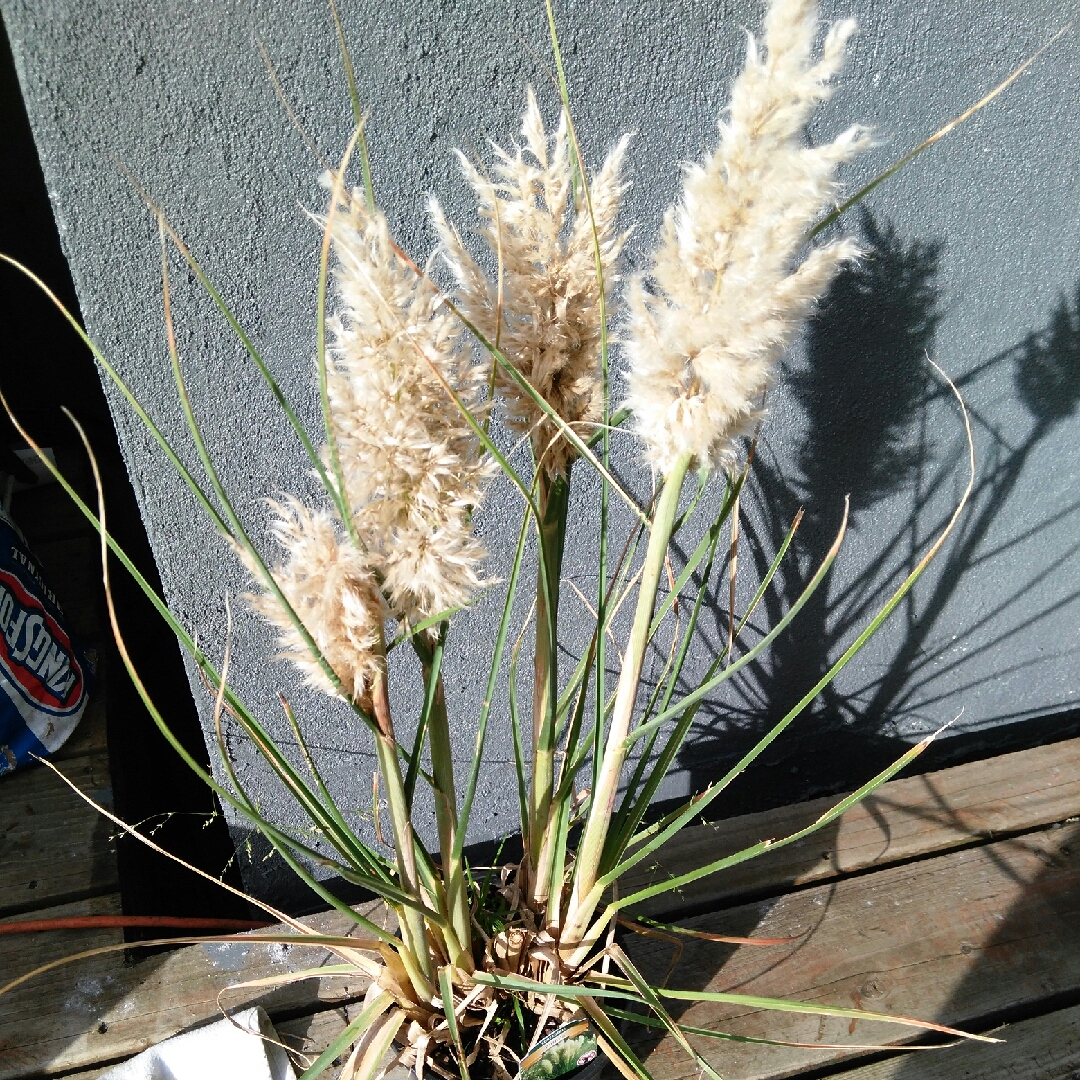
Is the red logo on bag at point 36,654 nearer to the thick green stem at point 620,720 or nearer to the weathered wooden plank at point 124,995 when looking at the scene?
the weathered wooden plank at point 124,995

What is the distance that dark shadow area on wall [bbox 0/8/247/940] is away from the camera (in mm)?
1334

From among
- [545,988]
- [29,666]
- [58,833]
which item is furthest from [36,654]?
[545,988]

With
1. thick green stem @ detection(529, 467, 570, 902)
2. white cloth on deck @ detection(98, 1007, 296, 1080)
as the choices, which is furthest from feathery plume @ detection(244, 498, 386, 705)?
white cloth on deck @ detection(98, 1007, 296, 1080)

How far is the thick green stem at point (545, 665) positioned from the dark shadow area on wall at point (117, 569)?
1.79 ft

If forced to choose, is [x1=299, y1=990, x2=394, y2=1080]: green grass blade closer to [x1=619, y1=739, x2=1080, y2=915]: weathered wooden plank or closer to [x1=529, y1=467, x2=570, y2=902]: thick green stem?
[x1=529, y1=467, x2=570, y2=902]: thick green stem

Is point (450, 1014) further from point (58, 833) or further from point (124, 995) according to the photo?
point (58, 833)

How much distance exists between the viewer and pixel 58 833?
1.15 m

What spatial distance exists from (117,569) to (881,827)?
1.45 meters

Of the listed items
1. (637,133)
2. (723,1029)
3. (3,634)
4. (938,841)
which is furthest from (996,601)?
(3,634)

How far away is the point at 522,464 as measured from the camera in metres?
0.82

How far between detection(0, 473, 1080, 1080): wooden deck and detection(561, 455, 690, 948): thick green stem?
286 millimetres

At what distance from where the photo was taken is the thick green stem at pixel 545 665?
59 centimetres

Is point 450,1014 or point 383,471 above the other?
point 383,471

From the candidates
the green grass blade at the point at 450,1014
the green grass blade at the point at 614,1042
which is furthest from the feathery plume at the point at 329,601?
the green grass blade at the point at 614,1042
